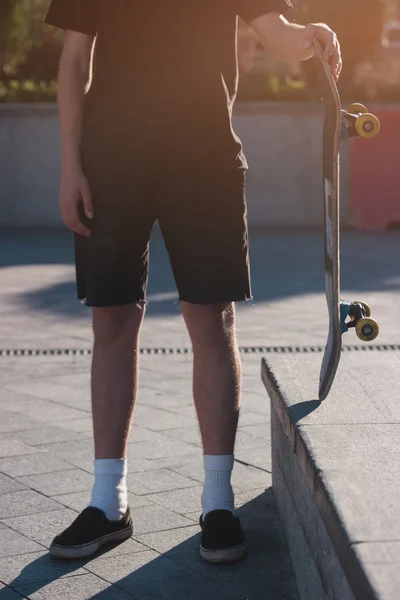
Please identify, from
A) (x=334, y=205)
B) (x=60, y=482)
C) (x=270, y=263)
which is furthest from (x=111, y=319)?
(x=270, y=263)

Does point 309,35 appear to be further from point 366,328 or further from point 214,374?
point 214,374

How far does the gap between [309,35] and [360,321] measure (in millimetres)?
728

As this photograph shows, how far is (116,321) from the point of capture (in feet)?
10.4

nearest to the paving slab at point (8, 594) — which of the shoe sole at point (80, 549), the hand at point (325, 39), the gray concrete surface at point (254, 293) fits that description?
the shoe sole at point (80, 549)

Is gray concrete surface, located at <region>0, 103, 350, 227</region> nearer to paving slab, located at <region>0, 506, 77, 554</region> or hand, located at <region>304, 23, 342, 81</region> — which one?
paving slab, located at <region>0, 506, 77, 554</region>

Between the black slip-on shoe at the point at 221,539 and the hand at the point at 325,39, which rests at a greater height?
the hand at the point at 325,39

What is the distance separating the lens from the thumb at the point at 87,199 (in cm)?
306

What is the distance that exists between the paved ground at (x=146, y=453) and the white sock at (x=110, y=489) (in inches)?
3.8

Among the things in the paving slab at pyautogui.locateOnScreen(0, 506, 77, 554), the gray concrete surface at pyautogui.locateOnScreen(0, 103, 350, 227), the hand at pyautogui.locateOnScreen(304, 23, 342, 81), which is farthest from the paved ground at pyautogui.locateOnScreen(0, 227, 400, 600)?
the gray concrete surface at pyautogui.locateOnScreen(0, 103, 350, 227)

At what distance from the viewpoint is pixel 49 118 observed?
13.7m

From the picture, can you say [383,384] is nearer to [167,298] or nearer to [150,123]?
[150,123]

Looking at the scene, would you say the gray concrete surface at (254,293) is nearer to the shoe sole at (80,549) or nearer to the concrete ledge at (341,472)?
the concrete ledge at (341,472)

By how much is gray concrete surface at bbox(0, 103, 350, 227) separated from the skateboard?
10803 mm

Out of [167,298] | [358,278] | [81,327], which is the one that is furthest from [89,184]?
[358,278]
